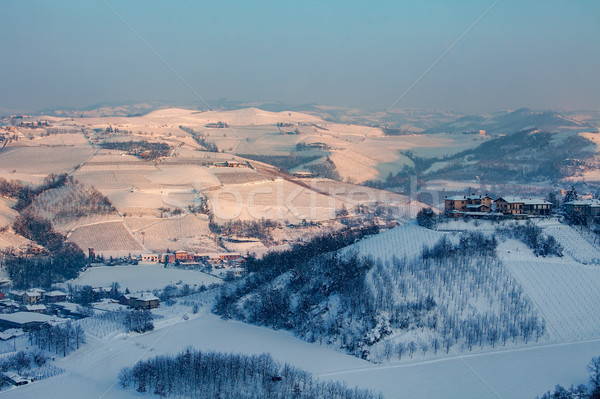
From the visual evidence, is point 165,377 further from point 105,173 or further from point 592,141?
point 592,141

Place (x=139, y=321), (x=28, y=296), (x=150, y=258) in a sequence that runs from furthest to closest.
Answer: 1. (x=150, y=258)
2. (x=28, y=296)
3. (x=139, y=321)

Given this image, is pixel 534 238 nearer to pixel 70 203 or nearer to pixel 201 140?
pixel 70 203

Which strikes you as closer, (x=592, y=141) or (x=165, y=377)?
(x=165, y=377)

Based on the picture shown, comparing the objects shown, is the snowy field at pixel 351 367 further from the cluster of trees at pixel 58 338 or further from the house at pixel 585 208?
the house at pixel 585 208

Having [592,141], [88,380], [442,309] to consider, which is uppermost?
[592,141]

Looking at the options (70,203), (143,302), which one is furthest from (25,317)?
(70,203)

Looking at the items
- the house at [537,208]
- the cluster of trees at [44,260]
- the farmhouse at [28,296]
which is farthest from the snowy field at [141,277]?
the house at [537,208]

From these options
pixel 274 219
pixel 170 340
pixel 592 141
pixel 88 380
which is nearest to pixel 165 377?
pixel 88 380
